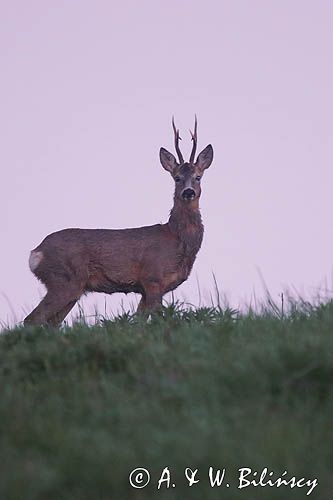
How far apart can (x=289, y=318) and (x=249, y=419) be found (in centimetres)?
217

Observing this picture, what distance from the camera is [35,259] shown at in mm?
12422

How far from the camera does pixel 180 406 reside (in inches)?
191

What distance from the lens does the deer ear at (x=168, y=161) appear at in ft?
45.0

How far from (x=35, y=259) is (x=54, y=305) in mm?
793

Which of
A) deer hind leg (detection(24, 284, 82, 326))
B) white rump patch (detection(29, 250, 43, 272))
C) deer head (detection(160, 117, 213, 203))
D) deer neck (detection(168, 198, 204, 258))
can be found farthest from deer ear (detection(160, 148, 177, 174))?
deer hind leg (detection(24, 284, 82, 326))

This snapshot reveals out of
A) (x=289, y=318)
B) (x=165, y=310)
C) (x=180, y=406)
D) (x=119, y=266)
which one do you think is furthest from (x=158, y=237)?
(x=180, y=406)

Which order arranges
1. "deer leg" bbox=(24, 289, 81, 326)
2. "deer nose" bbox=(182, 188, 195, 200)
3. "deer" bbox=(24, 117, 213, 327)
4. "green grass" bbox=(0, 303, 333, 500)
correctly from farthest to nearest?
"deer nose" bbox=(182, 188, 195, 200) → "deer" bbox=(24, 117, 213, 327) → "deer leg" bbox=(24, 289, 81, 326) → "green grass" bbox=(0, 303, 333, 500)

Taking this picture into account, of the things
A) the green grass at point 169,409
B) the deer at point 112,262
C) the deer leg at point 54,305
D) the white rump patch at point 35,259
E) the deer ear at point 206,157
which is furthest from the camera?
the deer ear at point 206,157

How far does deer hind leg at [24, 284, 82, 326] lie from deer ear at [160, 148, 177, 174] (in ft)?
8.34

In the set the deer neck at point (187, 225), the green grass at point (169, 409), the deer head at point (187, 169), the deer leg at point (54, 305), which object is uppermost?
the deer head at point (187, 169)

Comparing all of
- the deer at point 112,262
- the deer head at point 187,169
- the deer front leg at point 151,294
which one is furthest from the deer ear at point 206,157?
the deer front leg at point 151,294

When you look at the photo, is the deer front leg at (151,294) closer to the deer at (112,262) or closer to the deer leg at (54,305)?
the deer at (112,262)

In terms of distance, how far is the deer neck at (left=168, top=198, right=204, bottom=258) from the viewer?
506 inches

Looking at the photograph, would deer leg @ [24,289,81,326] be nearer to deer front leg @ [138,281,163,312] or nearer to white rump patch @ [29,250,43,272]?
white rump patch @ [29,250,43,272]
